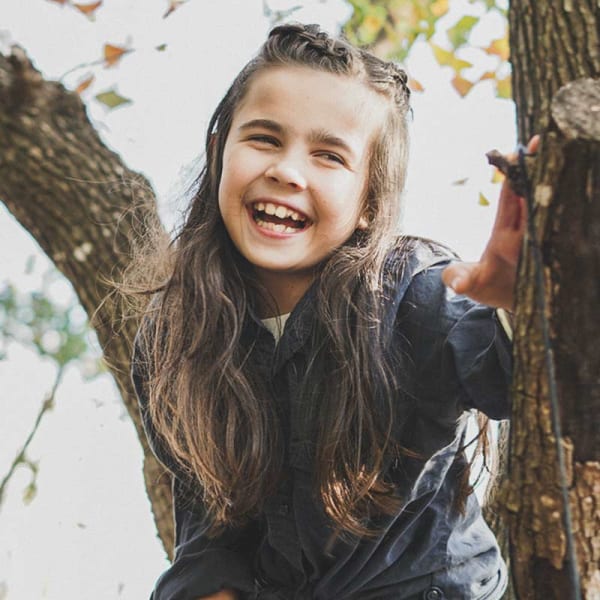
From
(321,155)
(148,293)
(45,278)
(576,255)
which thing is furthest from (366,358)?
(45,278)

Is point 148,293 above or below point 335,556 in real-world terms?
above

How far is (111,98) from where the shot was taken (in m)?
3.34

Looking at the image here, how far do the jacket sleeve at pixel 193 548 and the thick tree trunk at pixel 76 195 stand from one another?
0.28 metres

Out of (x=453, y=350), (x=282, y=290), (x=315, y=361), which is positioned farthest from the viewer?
(x=282, y=290)

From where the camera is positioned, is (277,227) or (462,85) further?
(462,85)

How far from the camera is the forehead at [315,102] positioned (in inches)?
78.5

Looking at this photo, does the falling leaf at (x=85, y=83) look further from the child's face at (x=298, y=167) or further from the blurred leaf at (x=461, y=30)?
the child's face at (x=298, y=167)

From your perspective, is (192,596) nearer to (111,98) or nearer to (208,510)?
(208,510)

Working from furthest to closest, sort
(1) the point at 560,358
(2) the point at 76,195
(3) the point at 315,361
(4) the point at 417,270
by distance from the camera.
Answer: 1. (2) the point at 76,195
2. (3) the point at 315,361
3. (4) the point at 417,270
4. (1) the point at 560,358

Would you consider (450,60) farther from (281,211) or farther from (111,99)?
(281,211)

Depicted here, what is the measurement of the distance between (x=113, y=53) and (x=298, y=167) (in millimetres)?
1987

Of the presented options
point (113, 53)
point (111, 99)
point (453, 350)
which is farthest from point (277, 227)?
point (113, 53)

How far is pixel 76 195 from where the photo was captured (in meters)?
2.67

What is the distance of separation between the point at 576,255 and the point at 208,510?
1301 millimetres
